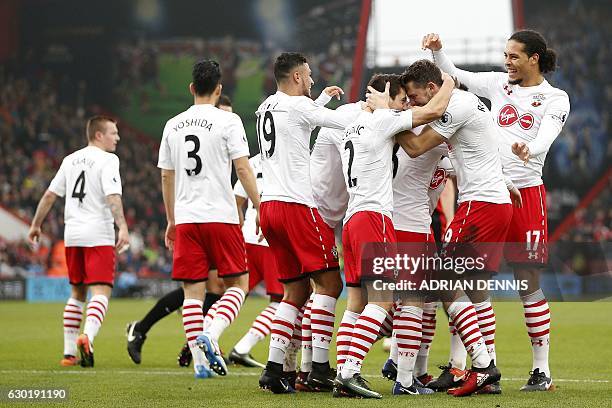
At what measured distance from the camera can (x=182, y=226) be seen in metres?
8.35

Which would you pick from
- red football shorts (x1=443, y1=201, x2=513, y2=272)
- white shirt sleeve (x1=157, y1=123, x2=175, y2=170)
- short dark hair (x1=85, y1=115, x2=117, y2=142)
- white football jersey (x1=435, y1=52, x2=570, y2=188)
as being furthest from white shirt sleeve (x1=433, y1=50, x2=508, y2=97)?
short dark hair (x1=85, y1=115, x2=117, y2=142)

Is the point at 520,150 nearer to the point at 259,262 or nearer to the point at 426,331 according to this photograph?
the point at 426,331

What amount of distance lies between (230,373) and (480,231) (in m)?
2.89

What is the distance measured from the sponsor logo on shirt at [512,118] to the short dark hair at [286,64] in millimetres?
1523

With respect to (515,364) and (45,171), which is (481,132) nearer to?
(515,364)

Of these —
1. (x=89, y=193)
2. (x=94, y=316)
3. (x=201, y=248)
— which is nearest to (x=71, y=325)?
(x=94, y=316)

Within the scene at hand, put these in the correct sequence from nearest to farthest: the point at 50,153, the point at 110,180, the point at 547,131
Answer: the point at 547,131
the point at 110,180
the point at 50,153

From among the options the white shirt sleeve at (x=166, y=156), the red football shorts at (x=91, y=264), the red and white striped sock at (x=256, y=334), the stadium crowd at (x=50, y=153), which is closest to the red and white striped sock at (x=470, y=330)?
the white shirt sleeve at (x=166, y=156)

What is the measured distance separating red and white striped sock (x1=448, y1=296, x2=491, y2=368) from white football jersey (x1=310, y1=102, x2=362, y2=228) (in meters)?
1.17

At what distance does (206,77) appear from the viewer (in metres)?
8.34

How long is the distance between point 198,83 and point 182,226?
3.82 ft

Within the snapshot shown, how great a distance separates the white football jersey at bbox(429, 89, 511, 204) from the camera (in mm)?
6898

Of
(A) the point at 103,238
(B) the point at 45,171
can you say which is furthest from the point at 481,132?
(B) the point at 45,171

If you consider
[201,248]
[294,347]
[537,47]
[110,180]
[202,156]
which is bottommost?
[294,347]
